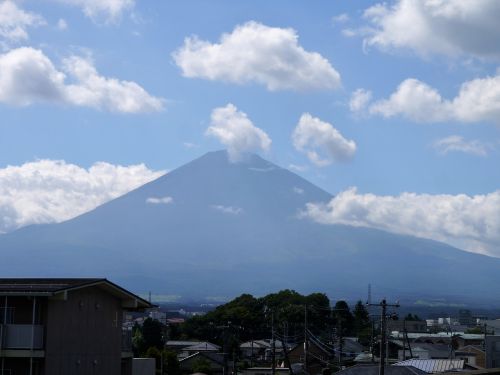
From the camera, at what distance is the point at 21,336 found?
918 inches

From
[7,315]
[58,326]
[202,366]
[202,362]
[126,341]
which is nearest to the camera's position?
[7,315]

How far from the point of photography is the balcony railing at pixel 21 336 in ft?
76.4

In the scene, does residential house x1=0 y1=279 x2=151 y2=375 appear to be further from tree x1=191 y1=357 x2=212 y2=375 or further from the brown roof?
tree x1=191 y1=357 x2=212 y2=375

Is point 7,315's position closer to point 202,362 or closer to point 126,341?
point 126,341

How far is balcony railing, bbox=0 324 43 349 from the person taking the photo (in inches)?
Result: 917

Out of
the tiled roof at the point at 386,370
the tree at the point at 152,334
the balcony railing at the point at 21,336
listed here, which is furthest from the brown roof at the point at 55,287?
the tree at the point at 152,334

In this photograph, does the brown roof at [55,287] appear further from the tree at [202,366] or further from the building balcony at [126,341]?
the tree at [202,366]

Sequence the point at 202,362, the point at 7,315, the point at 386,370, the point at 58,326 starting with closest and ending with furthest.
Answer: the point at 7,315 < the point at 58,326 < the point at 386,370 < the point at 202,362

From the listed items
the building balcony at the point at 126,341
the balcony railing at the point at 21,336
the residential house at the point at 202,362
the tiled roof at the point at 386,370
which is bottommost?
the residential house at the point at 202,362

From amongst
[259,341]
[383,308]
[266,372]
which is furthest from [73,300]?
[259,341]

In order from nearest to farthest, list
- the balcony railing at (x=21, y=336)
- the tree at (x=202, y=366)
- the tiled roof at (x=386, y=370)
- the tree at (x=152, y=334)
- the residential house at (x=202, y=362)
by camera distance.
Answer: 1. the balcony railing at (x=21, y=336)
2. the tiled roof at (x=386, y=370)
3. the tree at (x=202, y=366)
4. the residential house at (x=202, y=362)
5. the tree at (x=152, y=334)

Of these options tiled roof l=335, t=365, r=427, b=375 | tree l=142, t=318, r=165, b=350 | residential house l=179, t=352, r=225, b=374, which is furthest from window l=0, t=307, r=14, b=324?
tree l=142, t=318, r=165, b=350

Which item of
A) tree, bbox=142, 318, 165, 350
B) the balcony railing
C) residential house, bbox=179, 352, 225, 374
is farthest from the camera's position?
tree, bbox=142, 318, 165, 350

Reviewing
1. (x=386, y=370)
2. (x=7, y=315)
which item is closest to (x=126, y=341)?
(x=7, y=315)
